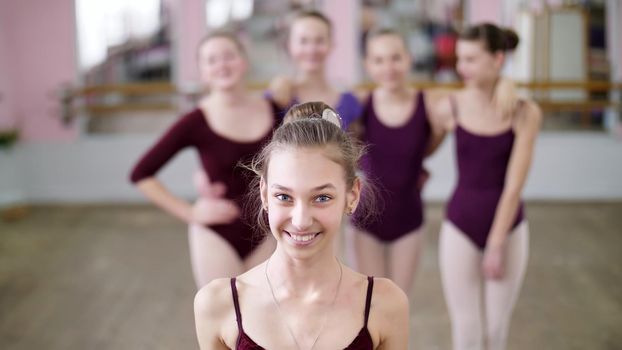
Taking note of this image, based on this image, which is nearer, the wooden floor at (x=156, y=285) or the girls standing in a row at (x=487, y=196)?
the girls standing in a row at (x=487, y=196)

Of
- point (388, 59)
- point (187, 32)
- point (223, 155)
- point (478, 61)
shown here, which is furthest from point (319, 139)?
point (187, 32)

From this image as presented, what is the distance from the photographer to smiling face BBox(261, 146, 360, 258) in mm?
1487

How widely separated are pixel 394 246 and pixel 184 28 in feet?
16.9

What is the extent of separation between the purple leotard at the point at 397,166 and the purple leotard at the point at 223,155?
45 centimetres

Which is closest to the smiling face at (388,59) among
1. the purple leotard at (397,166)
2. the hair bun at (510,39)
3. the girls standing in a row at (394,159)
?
the girls standing in a row at (394,159)

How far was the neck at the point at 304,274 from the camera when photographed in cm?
155

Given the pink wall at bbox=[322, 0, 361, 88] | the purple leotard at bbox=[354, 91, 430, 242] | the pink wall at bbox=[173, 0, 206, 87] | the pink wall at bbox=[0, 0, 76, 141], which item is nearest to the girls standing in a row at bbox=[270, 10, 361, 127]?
the purple leotard at bbox=[354, 91, 430, 242]

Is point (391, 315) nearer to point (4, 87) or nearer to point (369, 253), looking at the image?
point (369, 253)

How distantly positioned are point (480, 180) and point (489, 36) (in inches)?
20.6

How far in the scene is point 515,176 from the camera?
2.80 metres

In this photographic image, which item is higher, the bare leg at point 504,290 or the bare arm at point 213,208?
the bare arm at point 213,208

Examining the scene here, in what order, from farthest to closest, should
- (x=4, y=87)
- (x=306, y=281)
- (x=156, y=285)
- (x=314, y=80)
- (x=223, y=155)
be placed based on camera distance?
(x=4, y=87) → (x=156, y=285) → (x=314, y=80) → (x=223, y=155) → (x=306, y=281)

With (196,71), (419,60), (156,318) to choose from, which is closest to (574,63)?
(419,60)

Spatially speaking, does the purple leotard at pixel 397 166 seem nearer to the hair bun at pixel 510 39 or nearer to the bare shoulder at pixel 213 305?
the hair bun at pixel 510 39
